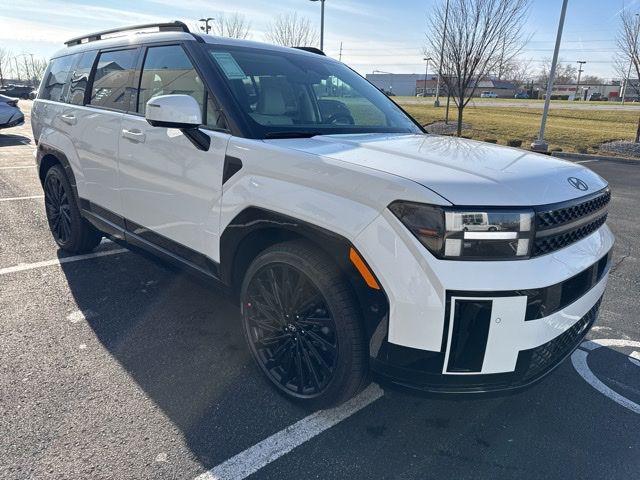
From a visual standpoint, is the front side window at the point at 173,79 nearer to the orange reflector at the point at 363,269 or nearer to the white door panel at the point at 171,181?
the white door panel at the point at 171,181

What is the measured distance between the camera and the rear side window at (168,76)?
301 cm

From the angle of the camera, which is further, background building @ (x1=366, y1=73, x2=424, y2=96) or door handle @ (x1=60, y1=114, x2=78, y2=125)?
background building @ (x1=366, y1=73, x2=424, y2=96)

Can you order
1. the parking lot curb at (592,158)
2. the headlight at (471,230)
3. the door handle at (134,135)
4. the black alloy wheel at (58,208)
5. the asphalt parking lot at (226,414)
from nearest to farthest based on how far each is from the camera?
the headlight at (471,230), the asphalt parking lot at (226,414), the door handle at (134,135), the black alloy wheel at (58,208), the parking lot curb at (592,158)

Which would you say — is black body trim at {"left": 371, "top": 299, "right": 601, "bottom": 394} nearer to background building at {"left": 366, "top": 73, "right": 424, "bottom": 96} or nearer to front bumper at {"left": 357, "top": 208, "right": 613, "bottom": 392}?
front bumper at {"left": 357, "top": 208, "right": 613, "bottom": 392}

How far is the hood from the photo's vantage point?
1991 mm

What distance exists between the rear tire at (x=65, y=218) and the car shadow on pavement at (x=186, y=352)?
0.88 ft

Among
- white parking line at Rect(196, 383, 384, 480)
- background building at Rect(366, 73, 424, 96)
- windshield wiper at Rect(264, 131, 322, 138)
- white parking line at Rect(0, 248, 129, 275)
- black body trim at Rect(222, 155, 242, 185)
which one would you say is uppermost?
background building at Rect(366, 73, 424, 96)

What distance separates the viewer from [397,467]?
2.25 metres

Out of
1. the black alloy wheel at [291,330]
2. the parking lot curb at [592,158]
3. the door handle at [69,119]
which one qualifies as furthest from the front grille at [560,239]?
the parking lot curb at [592,158]

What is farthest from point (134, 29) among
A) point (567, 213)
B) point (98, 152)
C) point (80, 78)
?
point (567, 213)

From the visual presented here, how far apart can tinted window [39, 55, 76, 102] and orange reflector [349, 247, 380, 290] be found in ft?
12.3

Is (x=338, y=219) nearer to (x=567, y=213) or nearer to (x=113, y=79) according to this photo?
(x=567, y=213)

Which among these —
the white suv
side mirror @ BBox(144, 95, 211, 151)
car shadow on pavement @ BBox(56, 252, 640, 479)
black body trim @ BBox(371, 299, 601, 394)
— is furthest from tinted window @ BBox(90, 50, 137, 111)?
black body trim @ BBox(371, 299, 601, 394)

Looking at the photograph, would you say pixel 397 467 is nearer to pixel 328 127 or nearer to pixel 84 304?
pixel 328 127
